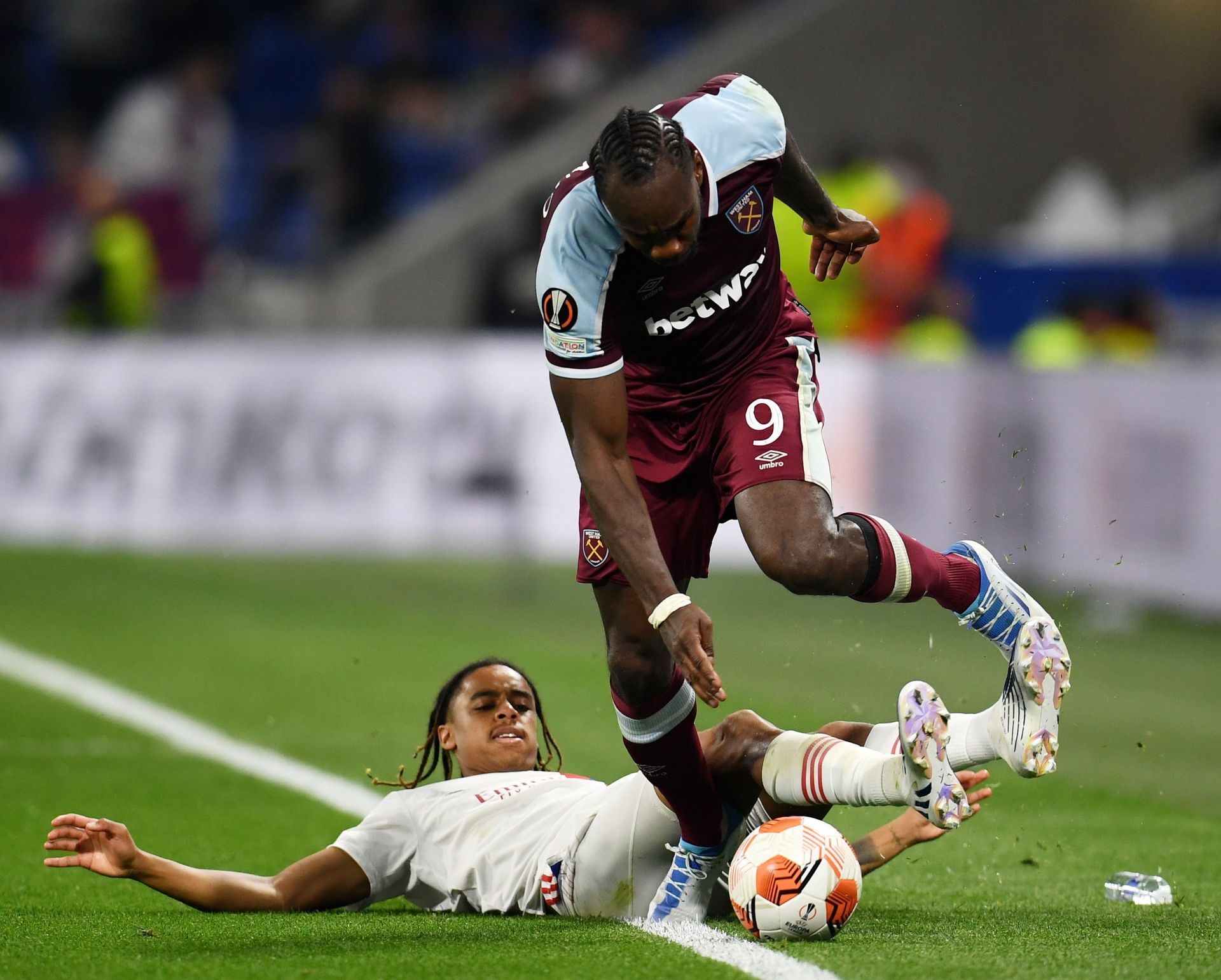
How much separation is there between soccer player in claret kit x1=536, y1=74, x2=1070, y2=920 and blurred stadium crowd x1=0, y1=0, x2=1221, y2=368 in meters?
9.36

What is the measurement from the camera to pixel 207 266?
19000 millimetres

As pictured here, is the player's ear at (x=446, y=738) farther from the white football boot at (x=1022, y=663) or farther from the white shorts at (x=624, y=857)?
the white football boot at (x=1022, y=663)

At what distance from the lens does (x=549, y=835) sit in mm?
5602

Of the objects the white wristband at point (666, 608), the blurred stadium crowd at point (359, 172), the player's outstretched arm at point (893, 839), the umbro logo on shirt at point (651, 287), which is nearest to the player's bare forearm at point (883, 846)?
the player's outstretched arm at point (893, 839)

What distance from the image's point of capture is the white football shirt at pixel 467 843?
5562 millimetres

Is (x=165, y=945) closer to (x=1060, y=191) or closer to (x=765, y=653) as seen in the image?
(x=765, y=653)

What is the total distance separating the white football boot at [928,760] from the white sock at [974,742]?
0.33 meters

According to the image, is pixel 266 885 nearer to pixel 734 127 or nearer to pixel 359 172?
pixel 734 127

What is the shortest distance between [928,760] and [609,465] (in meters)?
1.15

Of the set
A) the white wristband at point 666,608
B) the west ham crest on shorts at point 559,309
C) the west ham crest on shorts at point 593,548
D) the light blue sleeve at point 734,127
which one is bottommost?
the white wristband at point 666,608

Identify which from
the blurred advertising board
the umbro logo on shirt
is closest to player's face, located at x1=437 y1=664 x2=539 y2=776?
the umbro logo on shirt

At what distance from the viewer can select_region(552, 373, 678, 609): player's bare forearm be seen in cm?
525

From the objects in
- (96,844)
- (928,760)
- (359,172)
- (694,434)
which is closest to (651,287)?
(694,434)

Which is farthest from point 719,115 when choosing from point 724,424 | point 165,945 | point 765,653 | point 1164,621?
point 1164,621
